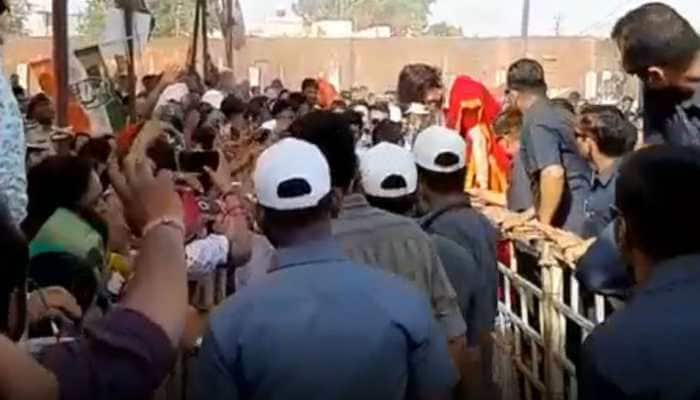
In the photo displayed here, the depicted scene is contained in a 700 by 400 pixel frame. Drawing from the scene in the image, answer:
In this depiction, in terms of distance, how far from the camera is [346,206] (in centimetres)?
482

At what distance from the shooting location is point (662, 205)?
3311mm

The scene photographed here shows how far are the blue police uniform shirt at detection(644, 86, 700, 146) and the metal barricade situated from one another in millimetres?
1535

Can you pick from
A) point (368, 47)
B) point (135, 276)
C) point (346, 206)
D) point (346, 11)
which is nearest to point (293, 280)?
point (346, 206)

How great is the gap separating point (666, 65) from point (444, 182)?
1496mm

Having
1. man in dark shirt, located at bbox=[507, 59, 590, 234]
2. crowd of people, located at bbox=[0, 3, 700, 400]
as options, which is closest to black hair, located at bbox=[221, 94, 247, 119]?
man in dark shirt, located at bbox=[507, 59, 590, 234]

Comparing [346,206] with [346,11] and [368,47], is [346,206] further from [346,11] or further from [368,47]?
[346,11]

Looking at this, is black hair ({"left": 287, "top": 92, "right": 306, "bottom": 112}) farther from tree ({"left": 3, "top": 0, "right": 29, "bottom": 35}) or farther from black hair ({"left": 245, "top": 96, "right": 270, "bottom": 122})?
tree ({"left": 3, "top": 0, "right": 29, "bottom": 35})

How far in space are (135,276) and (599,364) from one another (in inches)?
41.6

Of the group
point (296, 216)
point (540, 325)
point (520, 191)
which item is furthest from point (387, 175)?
point (520, 191)

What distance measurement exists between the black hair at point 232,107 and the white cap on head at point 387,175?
8.95 metres

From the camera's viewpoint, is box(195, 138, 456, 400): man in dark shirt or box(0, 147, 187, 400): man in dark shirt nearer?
box(0, 147, 187, 400): man in dark shirt

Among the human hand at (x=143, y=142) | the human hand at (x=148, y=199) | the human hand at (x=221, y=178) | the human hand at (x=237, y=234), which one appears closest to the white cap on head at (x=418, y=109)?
the human hand at (x=221, y=178)

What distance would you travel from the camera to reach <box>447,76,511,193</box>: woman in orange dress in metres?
10.9

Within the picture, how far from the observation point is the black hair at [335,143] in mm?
4801
